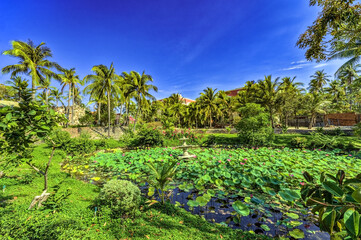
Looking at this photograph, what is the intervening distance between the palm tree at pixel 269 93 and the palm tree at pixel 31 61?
1207 inches

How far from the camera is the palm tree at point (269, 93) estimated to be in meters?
22.2

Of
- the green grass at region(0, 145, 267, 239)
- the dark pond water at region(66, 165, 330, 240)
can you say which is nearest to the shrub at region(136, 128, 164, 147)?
the dark pond water at region(66, 165, 330, 240)

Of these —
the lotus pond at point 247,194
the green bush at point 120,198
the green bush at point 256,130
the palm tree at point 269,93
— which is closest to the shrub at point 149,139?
the lotus pond at point 247,194

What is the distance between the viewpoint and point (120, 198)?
387 cm

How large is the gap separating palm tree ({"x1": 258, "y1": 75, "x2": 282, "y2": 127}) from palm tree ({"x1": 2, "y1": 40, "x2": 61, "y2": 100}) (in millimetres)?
30645

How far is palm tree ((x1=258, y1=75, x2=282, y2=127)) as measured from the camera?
22172mm

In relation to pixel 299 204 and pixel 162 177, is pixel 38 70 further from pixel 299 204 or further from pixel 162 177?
pixel 299 204

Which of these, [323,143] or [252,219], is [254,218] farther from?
[323,143]

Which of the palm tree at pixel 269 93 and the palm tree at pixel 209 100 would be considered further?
the palm tree at pixel 209 100

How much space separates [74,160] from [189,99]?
47.8 m

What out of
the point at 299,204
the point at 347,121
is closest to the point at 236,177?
the point at 299,204

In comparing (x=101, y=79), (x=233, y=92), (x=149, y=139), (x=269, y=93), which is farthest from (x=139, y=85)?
(x=233, y=92)

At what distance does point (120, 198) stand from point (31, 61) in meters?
23.6

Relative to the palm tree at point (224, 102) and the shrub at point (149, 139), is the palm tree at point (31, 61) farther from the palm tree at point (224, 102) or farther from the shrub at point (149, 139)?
the palm tree at point (224, 102)
